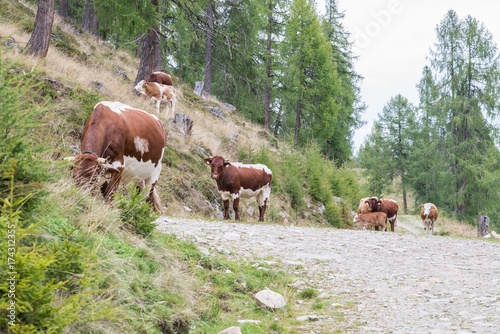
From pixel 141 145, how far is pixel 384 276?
4.86m

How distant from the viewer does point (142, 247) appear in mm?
4918

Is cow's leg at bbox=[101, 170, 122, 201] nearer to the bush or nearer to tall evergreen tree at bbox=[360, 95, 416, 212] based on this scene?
the bush

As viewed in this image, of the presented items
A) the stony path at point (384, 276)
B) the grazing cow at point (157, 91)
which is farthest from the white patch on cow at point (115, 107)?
the grazing cow at point (157, 91)

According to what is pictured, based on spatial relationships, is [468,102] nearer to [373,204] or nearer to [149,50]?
[373,204]

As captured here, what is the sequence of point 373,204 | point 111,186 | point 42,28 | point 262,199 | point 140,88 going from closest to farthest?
1. point 111,186
2. point 42,28
3. point 262,199
4. point 140,88
5. point 373,204

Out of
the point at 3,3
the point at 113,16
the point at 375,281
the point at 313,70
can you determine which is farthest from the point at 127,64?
the point at 375,281

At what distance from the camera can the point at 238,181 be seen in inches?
586

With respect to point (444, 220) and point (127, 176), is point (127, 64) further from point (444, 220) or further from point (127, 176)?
point (444, 220)

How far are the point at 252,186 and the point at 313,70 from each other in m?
21.1

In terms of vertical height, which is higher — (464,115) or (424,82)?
(424,82)

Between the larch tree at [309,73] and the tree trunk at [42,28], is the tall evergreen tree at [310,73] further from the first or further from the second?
the tree trunk at [42,28]

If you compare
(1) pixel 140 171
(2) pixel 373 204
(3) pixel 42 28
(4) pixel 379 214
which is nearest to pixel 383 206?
(2) pixel 373 204

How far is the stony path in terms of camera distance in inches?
186

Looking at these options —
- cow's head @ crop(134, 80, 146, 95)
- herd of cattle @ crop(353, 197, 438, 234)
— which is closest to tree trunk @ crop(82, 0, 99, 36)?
cow's head @ crop(134, 80, 146, 95)
